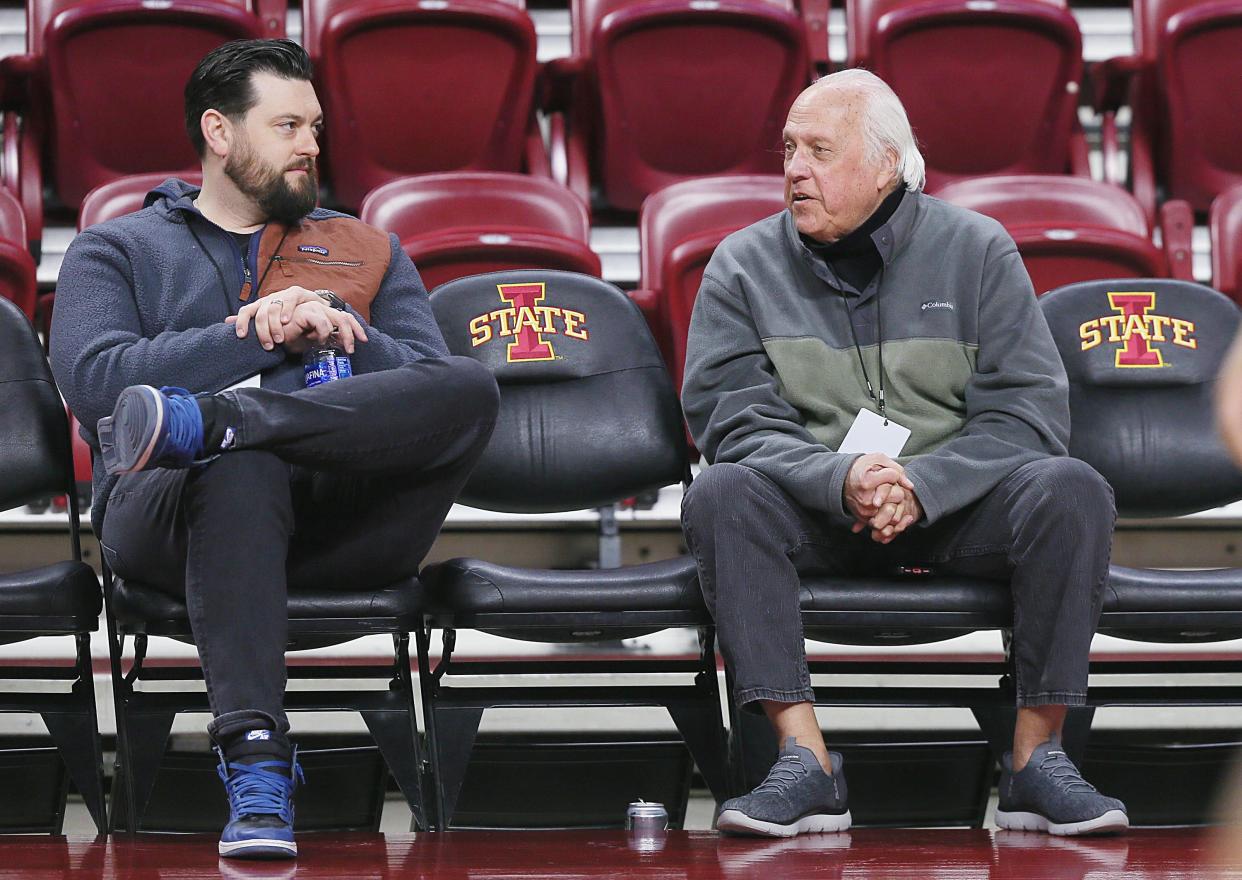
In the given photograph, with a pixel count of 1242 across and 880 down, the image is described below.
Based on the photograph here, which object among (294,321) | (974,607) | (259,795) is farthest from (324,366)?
(974,607)

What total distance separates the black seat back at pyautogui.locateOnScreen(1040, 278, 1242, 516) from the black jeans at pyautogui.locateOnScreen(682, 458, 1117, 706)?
15.3 inches

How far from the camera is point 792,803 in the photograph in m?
1.65

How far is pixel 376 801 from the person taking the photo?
1.89 metres

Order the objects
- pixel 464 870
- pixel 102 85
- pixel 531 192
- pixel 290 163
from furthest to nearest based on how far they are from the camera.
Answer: pixel 102 85 → pixel 531 192 → pixel 290 163 → pixel 464 870

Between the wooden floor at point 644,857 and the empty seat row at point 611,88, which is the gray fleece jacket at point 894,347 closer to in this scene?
the wooden floor at point 644,857

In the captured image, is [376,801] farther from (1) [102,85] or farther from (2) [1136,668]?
(1) [102,85]

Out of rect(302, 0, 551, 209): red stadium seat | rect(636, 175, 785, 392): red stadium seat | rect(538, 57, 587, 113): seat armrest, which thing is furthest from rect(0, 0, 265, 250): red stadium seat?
rect(636, 175, 785, 392): red stadium seat

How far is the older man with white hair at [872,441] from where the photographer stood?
1.72 m

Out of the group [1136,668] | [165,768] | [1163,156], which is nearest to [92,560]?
[165,768]

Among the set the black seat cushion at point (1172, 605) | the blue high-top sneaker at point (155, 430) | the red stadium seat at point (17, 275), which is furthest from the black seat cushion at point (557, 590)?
the red stadium seat at point (17, 275)

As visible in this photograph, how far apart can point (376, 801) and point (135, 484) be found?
1.58ft

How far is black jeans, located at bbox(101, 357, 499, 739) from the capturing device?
155cm

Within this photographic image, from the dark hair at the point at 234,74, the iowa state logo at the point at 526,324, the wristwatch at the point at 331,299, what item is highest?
the dark hair at the point at 234,74

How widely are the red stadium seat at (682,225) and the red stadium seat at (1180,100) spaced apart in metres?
0.89
